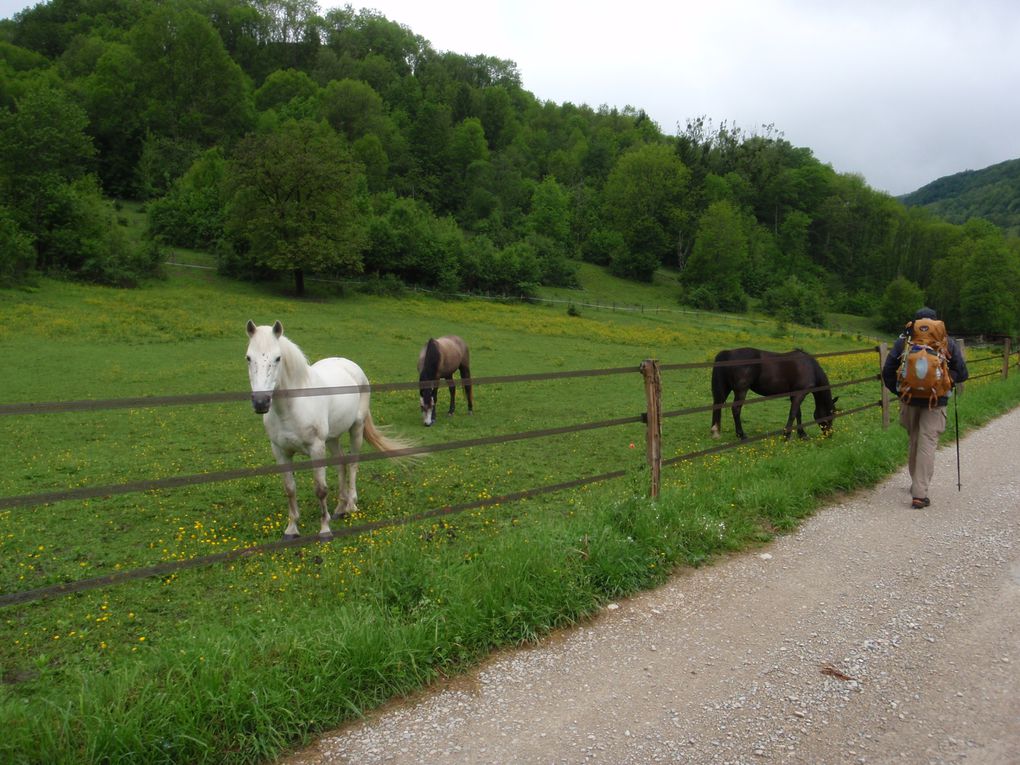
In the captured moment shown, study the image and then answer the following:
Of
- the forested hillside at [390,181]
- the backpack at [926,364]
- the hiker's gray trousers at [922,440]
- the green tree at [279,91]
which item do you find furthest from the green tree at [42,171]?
the green tree at [279,91]

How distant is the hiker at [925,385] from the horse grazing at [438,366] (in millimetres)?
8063

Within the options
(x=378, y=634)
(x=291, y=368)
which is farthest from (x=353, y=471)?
(x=378, y=634)

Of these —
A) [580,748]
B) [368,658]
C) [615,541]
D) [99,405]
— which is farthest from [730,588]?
[99,405]

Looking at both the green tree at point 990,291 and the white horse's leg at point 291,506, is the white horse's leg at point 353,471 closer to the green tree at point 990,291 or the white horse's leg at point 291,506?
the white horse's leg at point 291,506

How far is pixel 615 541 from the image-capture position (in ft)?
15.7

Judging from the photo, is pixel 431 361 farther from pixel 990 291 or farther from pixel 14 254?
pixel 990 291

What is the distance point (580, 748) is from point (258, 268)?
46.8m

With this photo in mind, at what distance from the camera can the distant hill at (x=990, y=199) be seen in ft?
446

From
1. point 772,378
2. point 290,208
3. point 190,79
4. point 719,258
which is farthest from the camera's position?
point 190,79

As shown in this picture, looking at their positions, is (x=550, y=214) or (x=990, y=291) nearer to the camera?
(x=990, y=291)

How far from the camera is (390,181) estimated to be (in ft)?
300

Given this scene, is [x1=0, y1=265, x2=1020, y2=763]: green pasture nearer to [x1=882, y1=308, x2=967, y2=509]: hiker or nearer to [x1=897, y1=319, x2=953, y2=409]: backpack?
[x1=882, y1=308, x2=967, y2=509]: hiker

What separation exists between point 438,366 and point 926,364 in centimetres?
969

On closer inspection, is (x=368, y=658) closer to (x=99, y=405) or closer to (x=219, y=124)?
(x=99, y=405)
